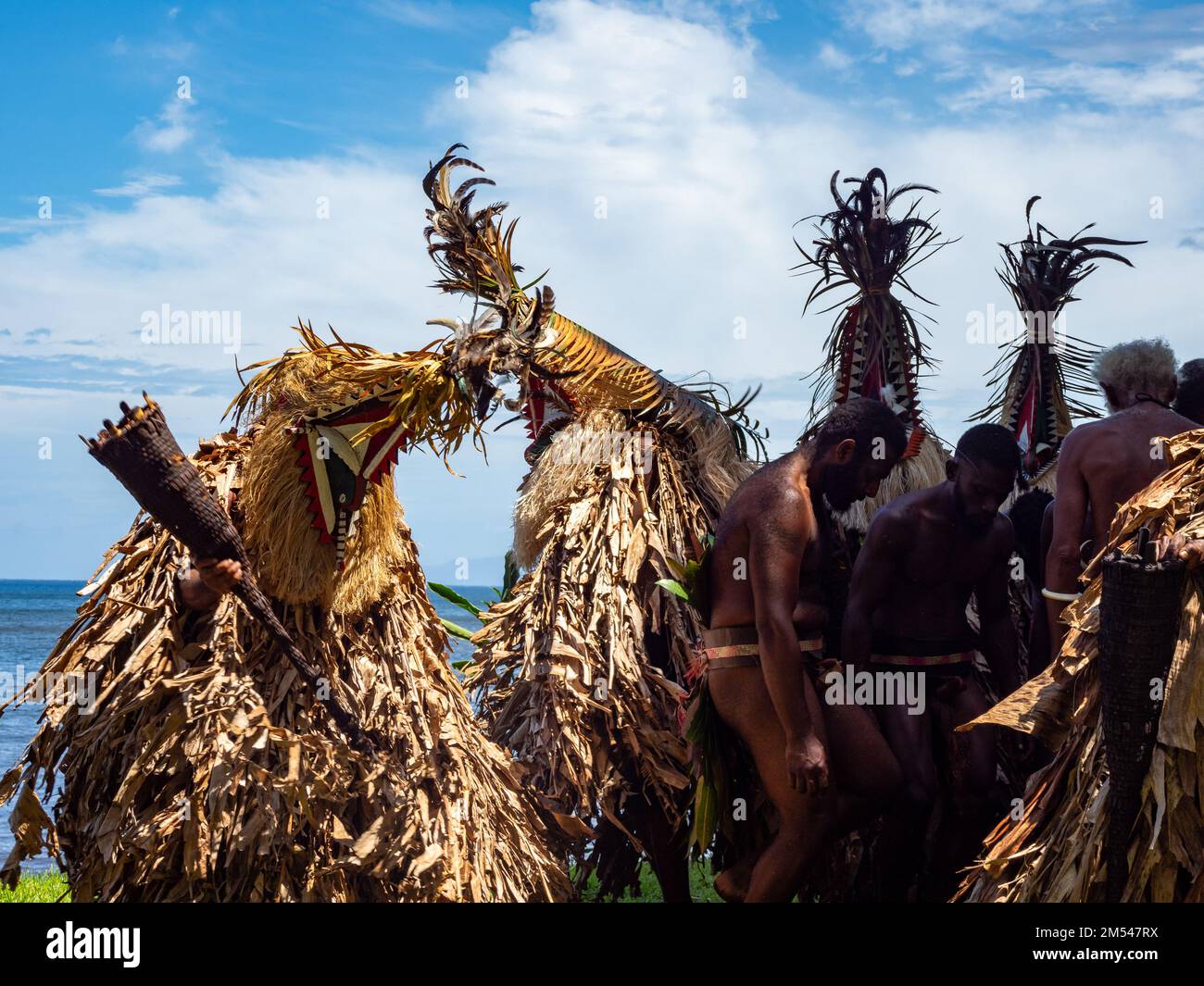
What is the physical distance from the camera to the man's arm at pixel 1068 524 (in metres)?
4.22

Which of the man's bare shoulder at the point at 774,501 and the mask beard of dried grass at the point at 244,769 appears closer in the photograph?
the mask beard of dried grass at the point at 244,769

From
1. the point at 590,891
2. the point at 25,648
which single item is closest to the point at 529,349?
the point at 590,891

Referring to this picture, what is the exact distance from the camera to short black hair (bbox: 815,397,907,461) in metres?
4.26

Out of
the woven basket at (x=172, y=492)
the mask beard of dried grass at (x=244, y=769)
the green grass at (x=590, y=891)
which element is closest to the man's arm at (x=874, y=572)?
the mask beard of dried grass at (x=244, y=769)

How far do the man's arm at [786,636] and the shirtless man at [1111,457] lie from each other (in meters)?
0.85

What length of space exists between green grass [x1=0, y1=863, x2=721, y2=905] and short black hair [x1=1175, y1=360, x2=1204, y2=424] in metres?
2.77

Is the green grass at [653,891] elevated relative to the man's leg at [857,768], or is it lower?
lower

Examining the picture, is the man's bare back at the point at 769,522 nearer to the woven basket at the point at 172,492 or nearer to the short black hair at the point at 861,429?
the short black hair at the point at 861,429

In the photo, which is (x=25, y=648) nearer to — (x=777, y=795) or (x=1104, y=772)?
(x=777, y=795)

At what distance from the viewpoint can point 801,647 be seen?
4375 mm

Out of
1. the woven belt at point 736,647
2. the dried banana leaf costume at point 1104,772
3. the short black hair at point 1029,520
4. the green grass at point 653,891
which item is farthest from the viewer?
the green grass at point 653,891

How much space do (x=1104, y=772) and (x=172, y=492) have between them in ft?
8.25
